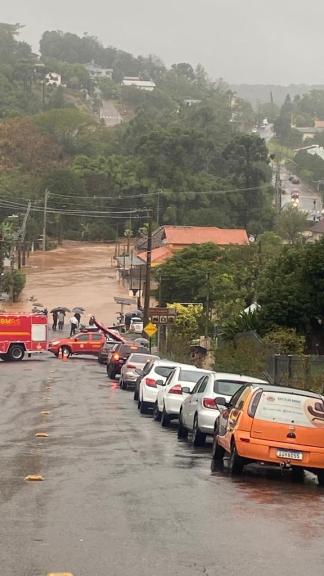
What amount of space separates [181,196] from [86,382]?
117183 mm

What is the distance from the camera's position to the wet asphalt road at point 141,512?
407 inches

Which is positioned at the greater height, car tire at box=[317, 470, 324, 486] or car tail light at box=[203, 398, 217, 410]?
car tire at box=[317, 470, 324, 486]

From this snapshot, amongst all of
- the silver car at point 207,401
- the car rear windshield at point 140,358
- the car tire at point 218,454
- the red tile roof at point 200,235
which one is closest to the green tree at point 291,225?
the red tile roof at point 200,235

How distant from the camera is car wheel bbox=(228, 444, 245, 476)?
1739cm

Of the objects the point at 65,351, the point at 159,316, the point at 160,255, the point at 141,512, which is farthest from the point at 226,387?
the point at 160,255

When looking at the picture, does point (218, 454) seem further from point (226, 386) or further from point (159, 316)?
point (159, 316)

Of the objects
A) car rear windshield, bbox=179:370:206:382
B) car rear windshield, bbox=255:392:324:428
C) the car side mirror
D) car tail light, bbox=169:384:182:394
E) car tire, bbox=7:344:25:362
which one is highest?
car rear windshield, bbox=255:392:324:428

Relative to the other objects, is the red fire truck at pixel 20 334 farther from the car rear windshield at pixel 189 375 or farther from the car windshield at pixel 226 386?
the car windshield at pixel 226 386

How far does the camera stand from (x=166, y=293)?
96375 mm

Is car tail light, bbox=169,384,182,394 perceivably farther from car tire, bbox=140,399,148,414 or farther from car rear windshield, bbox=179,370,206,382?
car tire, bbox=140,399,148,414

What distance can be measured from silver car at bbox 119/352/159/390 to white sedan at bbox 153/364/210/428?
1171 centimetres

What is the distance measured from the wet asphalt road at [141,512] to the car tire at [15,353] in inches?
1345

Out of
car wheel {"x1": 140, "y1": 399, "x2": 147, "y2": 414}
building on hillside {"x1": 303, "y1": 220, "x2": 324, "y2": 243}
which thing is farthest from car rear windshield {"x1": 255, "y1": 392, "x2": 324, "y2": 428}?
building on hillside {"x1": 303, "y1": 220, "x2": 324, "y2": 243}

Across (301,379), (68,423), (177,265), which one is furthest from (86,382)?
(177,265)
